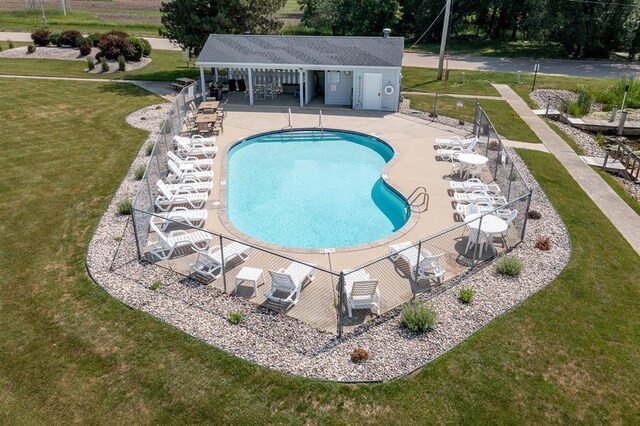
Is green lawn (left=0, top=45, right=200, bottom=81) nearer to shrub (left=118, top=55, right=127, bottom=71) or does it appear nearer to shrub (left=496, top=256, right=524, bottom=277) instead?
shrub (left=118, top=55, right=127, bottom=71)

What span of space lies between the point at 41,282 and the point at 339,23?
47.9 meters

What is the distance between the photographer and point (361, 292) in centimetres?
1087

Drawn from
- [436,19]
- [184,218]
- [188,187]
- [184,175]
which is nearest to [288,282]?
[184,218]

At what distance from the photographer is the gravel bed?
9.92 m

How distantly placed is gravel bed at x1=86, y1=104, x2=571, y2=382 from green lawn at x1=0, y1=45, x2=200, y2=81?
25.6 m

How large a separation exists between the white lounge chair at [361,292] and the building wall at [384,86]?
18261 mm

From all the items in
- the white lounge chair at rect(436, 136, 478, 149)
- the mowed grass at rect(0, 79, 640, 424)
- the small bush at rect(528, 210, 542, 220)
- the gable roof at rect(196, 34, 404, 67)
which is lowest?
the mowed grass at rect(0, 79, 640, 424)

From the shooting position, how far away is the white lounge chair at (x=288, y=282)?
11.3m

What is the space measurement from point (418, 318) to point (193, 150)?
1346 centimetres

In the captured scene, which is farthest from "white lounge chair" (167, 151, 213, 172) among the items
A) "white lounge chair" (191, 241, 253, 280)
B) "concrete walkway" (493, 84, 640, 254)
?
"concrete walkway" (493, 84, 640, 254)

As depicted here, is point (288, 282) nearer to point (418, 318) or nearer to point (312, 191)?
point (418, 318)

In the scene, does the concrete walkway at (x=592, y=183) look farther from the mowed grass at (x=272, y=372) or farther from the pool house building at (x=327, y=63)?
the pool house building at (x=327, y=63)

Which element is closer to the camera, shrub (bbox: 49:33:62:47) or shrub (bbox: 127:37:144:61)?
shrub (bbox: 127:37:144:61)

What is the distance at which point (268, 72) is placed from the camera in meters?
30.6
